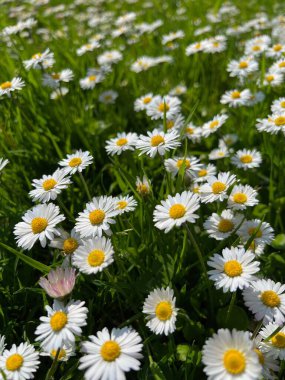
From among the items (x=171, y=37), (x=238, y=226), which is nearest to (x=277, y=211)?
(x=238, y=226)

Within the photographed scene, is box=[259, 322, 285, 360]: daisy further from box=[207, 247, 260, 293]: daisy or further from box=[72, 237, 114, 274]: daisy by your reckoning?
box=[72, 237, 114, 274]: daisy

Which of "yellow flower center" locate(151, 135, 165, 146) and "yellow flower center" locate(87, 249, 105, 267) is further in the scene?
"yellow flower center" locate(151, 135, 165, 146)

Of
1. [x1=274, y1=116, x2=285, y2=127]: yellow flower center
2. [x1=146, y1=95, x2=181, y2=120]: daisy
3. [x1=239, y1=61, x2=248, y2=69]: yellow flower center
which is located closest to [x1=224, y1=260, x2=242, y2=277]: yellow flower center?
[x1=274, y1=116, x2=285, y2=127]: yellow flower center

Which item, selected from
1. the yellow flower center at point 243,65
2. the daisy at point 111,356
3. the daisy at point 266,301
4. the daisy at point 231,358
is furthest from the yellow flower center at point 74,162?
the yellow flower center at point 243,65

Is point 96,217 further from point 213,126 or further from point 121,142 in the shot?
point 213,126

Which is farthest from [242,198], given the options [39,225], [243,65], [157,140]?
[243,65]

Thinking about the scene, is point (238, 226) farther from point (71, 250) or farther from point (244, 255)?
point (71, 250)

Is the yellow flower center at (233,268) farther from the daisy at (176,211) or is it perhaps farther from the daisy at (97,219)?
the daisy at (97,219)
